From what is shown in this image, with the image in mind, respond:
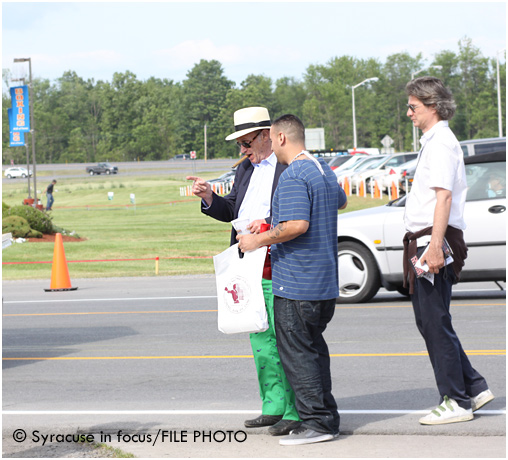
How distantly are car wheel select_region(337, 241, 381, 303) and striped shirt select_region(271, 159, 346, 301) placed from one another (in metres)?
6.12

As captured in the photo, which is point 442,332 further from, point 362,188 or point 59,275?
point 362,188

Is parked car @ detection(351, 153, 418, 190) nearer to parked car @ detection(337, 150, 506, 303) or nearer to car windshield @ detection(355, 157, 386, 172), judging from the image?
car windshield @ detection(355, 157, 386, 172)

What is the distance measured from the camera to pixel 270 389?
555 cm

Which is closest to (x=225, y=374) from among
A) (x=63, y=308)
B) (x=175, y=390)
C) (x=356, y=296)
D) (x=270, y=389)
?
(x=175, y=390)

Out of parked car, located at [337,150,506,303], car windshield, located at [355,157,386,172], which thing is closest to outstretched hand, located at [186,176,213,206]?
parked car, located at [337,150,506,303]

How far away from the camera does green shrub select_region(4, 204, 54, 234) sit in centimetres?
2739

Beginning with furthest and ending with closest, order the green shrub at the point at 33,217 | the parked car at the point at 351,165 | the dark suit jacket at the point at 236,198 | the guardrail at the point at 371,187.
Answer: the parked car at the point at 351,165 < the guardrail at the point at 371,187 < the green shrub at the point at 33,217 < the dark suit jacket at the point at 236,198

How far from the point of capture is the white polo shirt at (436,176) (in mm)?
5316

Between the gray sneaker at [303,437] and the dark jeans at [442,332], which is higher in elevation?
the dark jeans at [442,332]

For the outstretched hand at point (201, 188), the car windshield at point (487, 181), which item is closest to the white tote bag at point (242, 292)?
the outstretched hand at point (201, 188)

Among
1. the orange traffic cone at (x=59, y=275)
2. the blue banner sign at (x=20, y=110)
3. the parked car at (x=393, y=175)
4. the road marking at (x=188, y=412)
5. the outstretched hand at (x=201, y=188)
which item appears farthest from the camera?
the blue banner sign at (x=20, y=110)

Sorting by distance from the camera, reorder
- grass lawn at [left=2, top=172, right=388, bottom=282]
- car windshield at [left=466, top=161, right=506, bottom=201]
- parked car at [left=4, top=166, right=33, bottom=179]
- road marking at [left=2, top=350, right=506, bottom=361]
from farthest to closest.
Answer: parked car at [left=4, top=166, right=33, bottom=179] → grass lawn at [left=2, top=172, right=388, bottom=282] → car windshield at [left=466, top=161, right=506, bottom=201] → road marking at [left=2, top=350, right=506, bottom=361]

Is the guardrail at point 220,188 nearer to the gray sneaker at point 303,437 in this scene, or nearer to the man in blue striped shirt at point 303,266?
the man in blue striped shirt at point 303,266

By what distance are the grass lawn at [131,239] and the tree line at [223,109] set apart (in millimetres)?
67730
